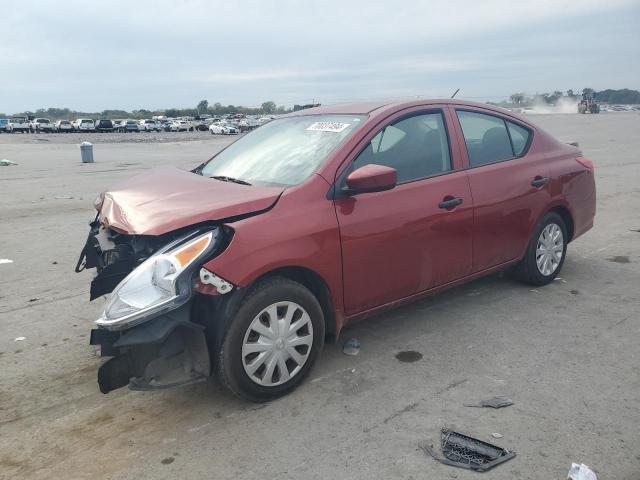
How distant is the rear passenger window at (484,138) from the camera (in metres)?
4.65

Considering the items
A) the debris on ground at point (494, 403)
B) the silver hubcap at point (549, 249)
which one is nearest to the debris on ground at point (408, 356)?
the debris on ground at point (494, 403)

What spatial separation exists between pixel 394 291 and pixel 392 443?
4.13 feet

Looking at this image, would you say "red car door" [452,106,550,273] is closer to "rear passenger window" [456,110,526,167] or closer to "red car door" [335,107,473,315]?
"rear passenger window" [456,110,526,167]

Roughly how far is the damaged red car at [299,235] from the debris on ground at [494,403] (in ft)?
3.14

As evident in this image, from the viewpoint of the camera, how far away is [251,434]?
123 inches

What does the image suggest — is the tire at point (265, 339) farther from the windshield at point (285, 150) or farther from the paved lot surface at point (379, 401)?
the windshield at point (285, 150)

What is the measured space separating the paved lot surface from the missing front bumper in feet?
0.95

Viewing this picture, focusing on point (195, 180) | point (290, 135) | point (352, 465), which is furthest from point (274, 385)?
point (290, 135)

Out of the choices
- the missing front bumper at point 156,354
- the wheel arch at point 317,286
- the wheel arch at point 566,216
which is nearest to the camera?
the missing front bumper at point 156,354

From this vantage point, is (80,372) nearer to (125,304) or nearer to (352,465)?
(125,304)

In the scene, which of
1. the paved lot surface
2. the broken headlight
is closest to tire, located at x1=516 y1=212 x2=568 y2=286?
the paved lot surface

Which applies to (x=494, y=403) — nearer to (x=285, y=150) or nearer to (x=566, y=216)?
(x=285, y=150)

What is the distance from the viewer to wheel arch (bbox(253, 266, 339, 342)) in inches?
136

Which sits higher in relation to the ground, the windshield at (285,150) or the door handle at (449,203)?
the windshield at (285,150)
